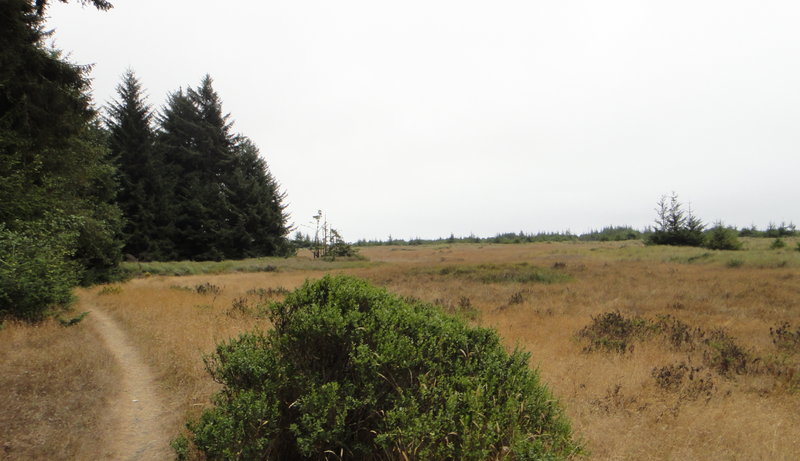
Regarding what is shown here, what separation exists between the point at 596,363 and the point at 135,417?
7.62m

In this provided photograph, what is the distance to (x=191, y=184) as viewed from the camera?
39938 mm

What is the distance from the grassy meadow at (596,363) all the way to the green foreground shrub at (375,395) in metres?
0.92

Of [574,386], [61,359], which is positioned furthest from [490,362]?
[61,359]

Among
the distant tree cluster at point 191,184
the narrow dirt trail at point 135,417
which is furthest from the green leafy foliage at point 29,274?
the distant tree cluster at point 191,184

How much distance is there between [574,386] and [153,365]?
297 inches

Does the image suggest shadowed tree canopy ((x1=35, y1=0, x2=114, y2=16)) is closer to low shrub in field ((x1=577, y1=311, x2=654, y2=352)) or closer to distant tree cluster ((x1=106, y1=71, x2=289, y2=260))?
low shrub in field ((x1=577, y1=311, x2=654, y2=352))

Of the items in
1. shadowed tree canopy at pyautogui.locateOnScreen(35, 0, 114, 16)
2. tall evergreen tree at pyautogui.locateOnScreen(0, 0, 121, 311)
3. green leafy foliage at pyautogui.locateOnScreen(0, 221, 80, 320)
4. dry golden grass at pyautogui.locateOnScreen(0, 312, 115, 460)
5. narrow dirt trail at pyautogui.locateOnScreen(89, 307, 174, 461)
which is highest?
shadowed tree canopy at pyautogui.locateOnScreen(35, 0, 114, 16)

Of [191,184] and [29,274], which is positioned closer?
[29,274]

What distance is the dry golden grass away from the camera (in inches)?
156

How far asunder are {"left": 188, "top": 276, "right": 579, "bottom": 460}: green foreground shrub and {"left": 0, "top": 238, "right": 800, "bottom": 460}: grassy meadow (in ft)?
3.03

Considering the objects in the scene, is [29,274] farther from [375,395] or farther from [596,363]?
[596,363]

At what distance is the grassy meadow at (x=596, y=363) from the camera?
13.8 feet

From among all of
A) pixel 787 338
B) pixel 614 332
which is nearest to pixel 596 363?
pixel 614 332

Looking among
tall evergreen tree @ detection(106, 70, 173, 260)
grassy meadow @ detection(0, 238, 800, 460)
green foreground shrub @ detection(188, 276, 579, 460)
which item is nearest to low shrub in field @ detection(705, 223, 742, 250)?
grassy meadow @ detection(0, 238, 800, 460)
